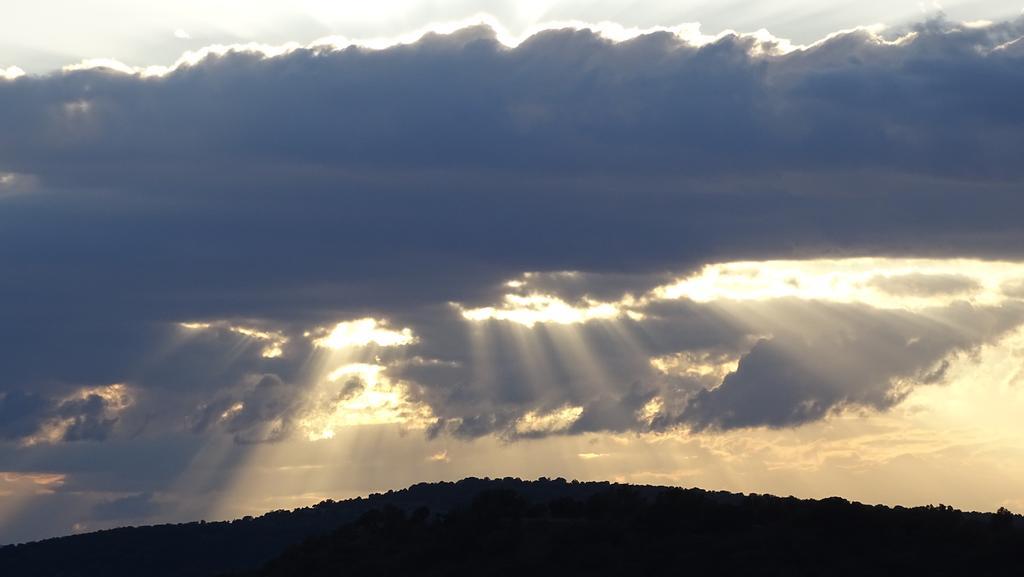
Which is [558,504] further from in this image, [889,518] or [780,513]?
[889,518]

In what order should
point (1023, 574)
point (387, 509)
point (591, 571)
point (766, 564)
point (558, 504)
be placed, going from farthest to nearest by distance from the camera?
point (387, 509), point (558, 504), point (591, 571), point (766, 564), point (1023, 574)

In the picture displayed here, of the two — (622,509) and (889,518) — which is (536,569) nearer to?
(622,509)

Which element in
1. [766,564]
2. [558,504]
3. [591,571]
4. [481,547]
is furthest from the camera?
[558,504]

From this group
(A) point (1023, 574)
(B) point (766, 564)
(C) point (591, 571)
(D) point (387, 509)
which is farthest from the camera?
(D) point (387, 509)

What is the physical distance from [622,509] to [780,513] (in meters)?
16.7

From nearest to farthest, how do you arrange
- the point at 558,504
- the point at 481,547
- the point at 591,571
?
the point at 591,571
the point at 481,547
the point at 558,504

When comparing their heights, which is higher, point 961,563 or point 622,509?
point 622,509

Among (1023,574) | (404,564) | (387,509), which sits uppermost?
(387,509)

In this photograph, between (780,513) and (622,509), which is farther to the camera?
(622,509)

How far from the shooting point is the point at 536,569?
4473 inches

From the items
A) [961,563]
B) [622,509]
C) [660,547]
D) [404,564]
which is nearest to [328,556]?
[404,564]

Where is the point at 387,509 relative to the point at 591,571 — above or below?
above

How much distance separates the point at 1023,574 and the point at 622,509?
41046mm

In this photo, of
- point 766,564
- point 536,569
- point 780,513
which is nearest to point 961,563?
point 766,564
